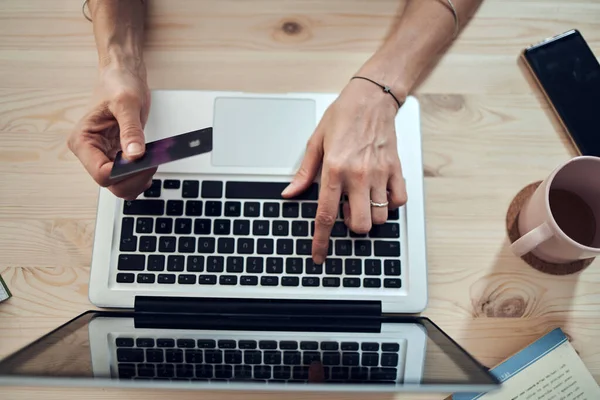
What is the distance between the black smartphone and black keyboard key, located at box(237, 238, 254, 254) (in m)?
0.47

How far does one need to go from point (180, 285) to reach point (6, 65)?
1.38 feet

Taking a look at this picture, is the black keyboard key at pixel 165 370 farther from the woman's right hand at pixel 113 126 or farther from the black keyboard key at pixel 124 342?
the woman's right hand at pixel 113 126

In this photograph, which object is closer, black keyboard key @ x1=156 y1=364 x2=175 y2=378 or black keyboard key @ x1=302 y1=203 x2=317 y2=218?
black keyboard key @ x1=156 y1=364 x2=175 y2=378

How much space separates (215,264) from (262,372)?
0.58 feet

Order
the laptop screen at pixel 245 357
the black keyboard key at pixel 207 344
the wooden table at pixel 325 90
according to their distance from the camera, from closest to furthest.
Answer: the laptop screen at pixel 245 357, the black keyboard key at pixel 207 344, the wooden table at pixel 325 90

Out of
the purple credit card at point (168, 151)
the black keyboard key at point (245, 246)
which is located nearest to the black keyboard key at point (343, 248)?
the black keyboard key at point (245, 246)

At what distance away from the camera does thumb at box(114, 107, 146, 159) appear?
0.55 metres

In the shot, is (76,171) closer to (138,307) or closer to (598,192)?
(138,307)

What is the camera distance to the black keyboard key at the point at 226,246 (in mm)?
606

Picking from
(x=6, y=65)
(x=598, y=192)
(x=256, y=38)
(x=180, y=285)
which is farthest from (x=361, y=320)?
A: (x=6, y=65)

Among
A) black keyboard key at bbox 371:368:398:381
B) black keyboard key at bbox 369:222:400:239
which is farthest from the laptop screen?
black keyboard key at bbox 369:222:400:239

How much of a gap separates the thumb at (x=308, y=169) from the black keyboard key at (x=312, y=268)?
87 mm

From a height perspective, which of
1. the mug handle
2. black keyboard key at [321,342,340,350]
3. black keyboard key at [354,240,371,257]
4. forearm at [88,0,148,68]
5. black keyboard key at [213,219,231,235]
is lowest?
black keyboard key at [321,342,340,350]

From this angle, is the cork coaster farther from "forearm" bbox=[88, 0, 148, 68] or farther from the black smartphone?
"forearm" bbox=[88, 0, 148, 68]
